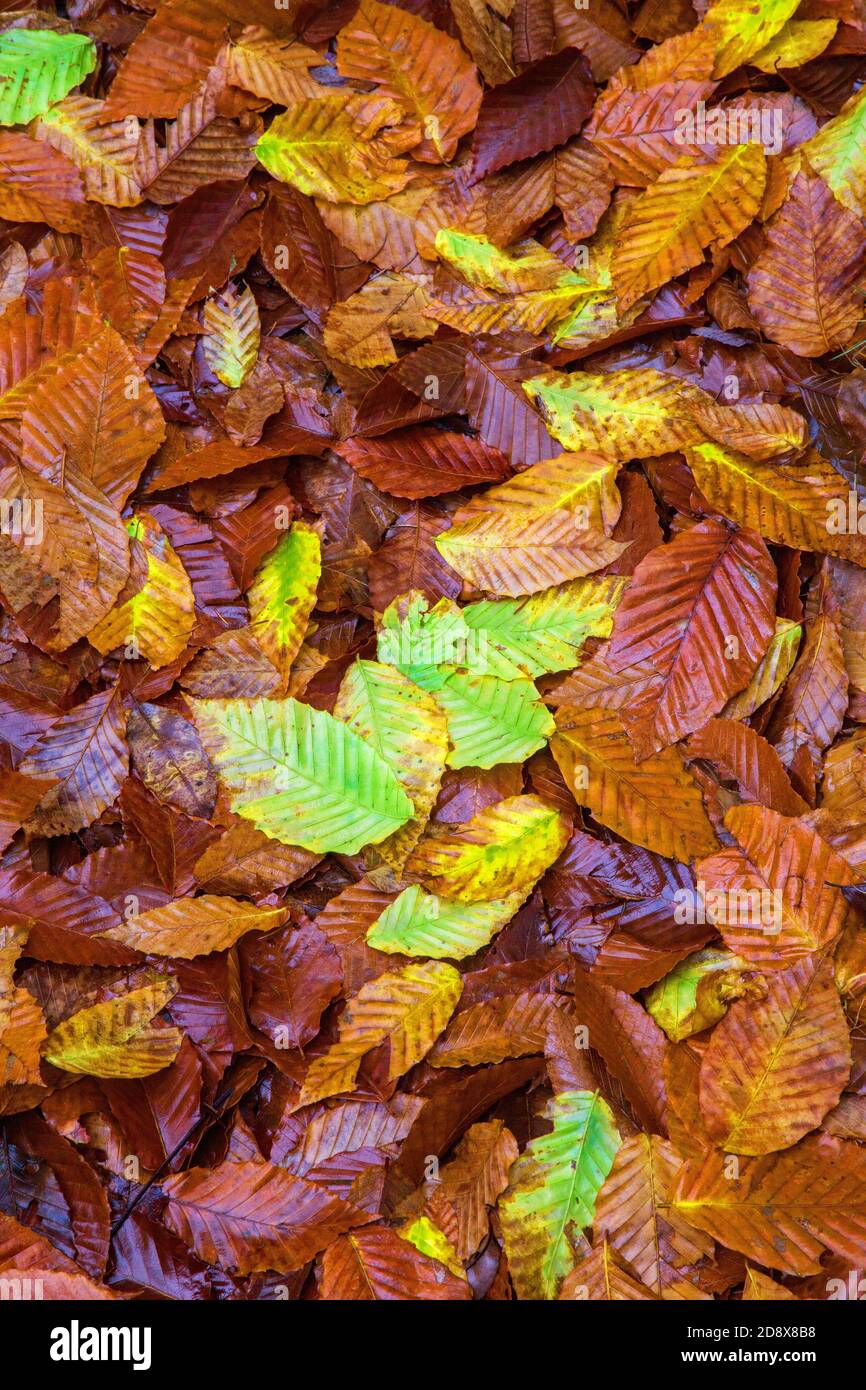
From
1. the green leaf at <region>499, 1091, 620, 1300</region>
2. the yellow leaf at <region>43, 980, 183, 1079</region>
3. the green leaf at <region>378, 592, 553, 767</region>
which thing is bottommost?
the green leaf at <region>499, 1091, 620, 1300</region>

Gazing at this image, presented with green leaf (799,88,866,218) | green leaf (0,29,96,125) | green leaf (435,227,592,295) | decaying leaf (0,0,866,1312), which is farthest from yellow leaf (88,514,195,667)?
green leaf (799,88,866,218)

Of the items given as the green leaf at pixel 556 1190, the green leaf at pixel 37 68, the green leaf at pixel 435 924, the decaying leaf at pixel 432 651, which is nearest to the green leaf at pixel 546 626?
the decaying leaf at pixel 432 651

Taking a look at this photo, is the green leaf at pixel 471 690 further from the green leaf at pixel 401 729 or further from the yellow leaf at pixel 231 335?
the yellow leaf at pixel 231 335

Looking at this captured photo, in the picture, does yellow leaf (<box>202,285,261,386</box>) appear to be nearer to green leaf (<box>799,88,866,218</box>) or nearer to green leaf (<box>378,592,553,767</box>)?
green leaf (<box>378,592,553,767</box>)

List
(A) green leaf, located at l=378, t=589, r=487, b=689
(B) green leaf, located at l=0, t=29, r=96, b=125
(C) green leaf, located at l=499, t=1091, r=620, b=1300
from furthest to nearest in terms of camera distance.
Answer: (B) green leaf, located at l=0, t=29, r=96, b=125 → (A) green leaf, located at l=378, t=589, r=487, b=689 → (C) green leaf, located at l=499, t=1091, r=620, b=1300

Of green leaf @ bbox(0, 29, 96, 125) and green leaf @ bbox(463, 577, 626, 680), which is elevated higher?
green leaf @ bbox(0, 29, 96, 125)

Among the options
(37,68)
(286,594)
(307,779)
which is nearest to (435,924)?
(307,779)
